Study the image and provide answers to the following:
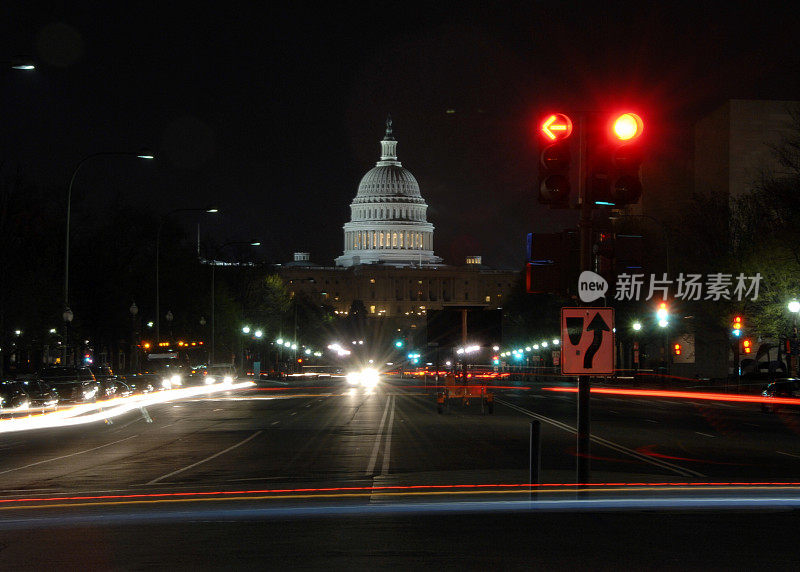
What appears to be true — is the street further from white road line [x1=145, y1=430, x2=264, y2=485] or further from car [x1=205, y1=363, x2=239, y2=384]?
car [x1=205, y1=363, x2=239, y2=384]

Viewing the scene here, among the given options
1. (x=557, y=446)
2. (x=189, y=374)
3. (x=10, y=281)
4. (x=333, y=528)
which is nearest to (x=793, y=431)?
(x=557, y=446)

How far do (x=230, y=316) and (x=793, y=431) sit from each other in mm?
72730

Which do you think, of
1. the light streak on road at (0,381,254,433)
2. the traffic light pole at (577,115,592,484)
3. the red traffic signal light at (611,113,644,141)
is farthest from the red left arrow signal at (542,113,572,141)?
the light streak on road at (0,381,254,433)

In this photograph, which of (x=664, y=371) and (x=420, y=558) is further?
(x=664, y=371)

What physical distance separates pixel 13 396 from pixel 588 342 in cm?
3045

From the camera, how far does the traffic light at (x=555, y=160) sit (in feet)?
45.9

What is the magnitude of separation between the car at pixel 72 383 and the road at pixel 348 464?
5.43 metres

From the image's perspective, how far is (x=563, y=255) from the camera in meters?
14.4

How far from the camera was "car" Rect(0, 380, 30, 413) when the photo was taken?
132 ft

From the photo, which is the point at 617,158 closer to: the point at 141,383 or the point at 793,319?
the point at 793,319

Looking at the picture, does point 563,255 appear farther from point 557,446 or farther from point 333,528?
point 557,446

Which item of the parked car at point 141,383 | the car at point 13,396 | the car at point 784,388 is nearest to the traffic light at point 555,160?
the car at point 13,396

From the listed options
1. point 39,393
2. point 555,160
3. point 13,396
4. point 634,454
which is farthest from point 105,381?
point 555,160

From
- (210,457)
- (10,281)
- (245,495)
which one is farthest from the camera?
(10,281)
